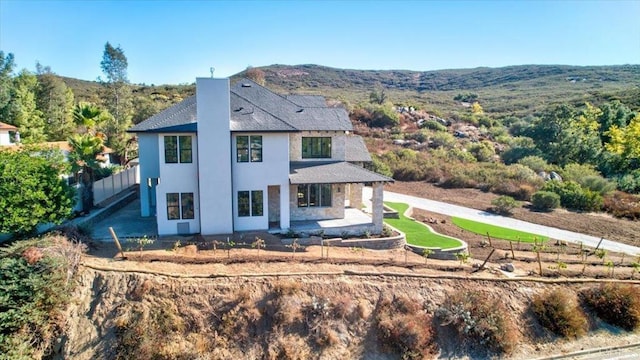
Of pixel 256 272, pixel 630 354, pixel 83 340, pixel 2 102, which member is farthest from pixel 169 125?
pixel 2 102

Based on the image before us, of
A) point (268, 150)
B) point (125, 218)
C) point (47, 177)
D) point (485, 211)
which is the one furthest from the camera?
point (485, 211)

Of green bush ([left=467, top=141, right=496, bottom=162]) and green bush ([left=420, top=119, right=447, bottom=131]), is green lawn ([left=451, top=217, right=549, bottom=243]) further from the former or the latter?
green bush ([left=420, top=119, right=447, bottom=131])

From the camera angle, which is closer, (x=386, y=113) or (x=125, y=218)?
(x=125, y=218)

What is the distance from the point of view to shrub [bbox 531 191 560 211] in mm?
A: 31234

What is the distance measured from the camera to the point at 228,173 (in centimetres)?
1945

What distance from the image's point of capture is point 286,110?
25.1 m

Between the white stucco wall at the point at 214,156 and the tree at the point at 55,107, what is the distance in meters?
29.4

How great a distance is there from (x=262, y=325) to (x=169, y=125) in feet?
35.3

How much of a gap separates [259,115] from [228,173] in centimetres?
378

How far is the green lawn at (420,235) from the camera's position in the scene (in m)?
21.0

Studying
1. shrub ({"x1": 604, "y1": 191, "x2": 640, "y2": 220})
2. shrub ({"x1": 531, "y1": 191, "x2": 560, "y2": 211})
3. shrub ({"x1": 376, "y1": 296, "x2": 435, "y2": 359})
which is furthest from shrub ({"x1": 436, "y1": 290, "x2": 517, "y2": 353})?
shrub ({"x1": 604, "y1": 191, "x2": 640, "y2": 220})

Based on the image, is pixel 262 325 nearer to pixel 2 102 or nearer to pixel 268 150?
pixel 268 150

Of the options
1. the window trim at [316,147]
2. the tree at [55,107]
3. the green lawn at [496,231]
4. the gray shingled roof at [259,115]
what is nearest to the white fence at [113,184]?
the gray shingled roof at [259,115]

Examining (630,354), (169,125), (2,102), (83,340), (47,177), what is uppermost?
(2,102)
